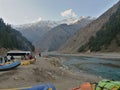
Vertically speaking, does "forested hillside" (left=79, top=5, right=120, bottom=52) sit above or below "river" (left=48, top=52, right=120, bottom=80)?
above

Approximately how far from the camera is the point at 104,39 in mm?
148000

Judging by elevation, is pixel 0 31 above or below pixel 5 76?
above

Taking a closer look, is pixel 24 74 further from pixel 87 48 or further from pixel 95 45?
pixel 87 48

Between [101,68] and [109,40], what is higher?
[109,40]

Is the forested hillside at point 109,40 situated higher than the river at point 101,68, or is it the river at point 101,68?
the forested hillside at point 109,40

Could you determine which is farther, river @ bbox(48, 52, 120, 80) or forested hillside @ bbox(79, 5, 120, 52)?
forested hillside @ bbox(79, 5, 120, 52)

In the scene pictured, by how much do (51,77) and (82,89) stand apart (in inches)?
500

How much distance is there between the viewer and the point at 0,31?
447ft

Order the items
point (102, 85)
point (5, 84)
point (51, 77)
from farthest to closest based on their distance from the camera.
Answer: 1. point (51, 77)
2. point (5, 84)
3. point (102, 85)

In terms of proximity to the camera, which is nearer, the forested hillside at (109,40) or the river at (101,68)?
the river at (101,68)

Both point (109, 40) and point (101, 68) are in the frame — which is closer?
point (101, 68)

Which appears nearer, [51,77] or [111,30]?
[51,77]

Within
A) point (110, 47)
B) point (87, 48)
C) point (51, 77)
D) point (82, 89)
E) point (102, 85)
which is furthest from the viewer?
point (87, 48)

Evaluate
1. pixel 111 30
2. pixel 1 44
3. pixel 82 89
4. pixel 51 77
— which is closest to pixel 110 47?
pixel 111 30
